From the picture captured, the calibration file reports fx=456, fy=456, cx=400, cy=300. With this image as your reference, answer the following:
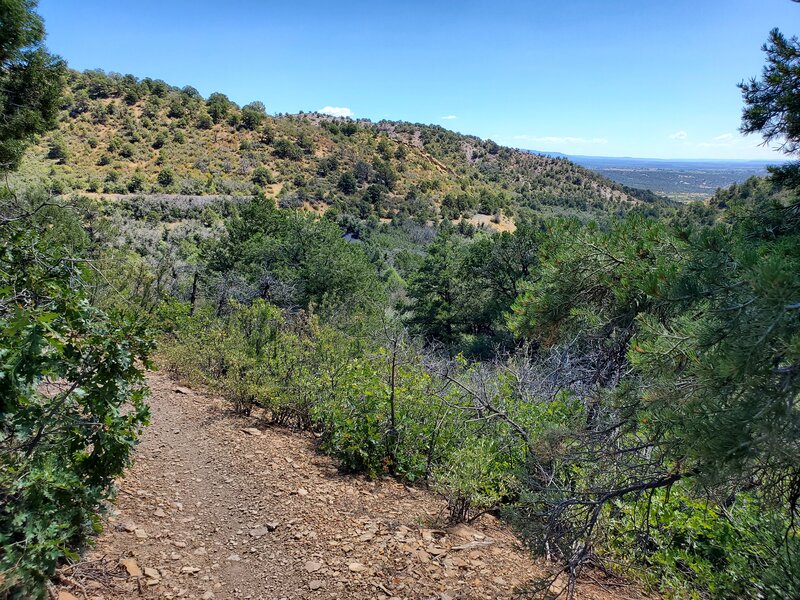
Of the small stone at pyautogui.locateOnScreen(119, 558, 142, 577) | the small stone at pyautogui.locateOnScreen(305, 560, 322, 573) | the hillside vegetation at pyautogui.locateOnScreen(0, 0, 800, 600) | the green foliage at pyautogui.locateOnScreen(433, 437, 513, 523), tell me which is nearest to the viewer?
the hillside vegetation at pyautogui.locateOnScreen(0, 0, 800, 600)

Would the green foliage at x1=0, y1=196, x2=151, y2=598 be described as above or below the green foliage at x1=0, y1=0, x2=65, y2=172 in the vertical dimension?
below

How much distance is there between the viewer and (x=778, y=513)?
272 cm

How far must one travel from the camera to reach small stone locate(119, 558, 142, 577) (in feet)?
8.92

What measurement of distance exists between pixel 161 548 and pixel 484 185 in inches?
2297

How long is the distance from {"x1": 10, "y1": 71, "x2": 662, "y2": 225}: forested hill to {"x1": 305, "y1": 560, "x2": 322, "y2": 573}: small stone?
30252 millimetres

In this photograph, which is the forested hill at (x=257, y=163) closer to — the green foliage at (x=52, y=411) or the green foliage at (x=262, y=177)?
the green foliage at (x=262, y=177)

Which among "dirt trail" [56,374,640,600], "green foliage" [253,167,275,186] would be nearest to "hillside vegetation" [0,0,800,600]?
"dirt trail" [56,374,640,600]

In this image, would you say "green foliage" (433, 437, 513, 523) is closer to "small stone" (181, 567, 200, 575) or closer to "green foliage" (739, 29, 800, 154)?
"small stone" (181, 567, 200, 575)

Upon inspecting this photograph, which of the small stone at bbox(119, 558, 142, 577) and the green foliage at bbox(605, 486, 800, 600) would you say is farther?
the small stone at bbox(119, 558, 142, 577)

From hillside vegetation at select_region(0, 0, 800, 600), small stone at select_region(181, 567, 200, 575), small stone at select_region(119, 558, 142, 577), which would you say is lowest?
small stone at select_region(181, 567, 200, 575)

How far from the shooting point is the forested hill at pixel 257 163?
35.0 m

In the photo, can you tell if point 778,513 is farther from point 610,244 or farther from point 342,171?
point 342,171

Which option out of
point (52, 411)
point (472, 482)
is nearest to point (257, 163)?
point (472, 482)

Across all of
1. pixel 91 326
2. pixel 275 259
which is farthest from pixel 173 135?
pixel 91 326
